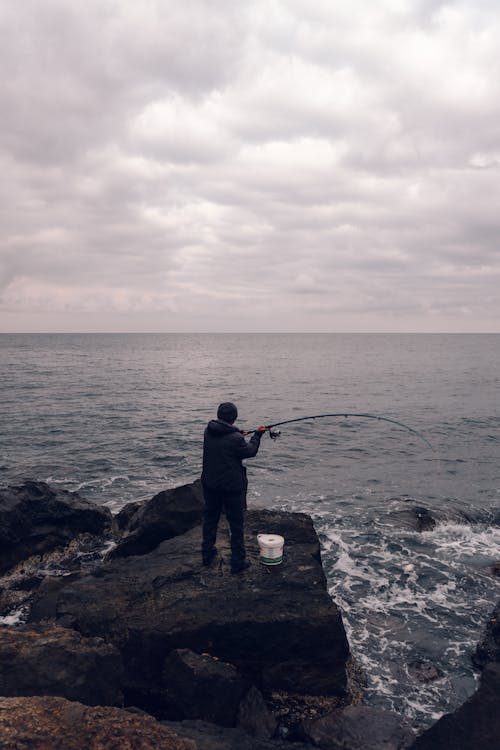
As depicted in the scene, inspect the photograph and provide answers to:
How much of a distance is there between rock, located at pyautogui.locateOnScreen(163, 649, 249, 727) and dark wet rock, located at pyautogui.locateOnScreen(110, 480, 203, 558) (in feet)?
13.8

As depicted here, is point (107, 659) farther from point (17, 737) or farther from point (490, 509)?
point (490, 509)

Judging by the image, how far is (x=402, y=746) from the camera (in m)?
6.16

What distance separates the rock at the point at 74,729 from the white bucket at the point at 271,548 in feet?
10.6

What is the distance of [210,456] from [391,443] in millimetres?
21687

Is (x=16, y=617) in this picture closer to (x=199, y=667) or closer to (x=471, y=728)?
(x=199, y=667)

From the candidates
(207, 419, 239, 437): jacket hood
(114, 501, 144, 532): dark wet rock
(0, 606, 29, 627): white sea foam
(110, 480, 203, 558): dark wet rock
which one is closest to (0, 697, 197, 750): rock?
(207, 419, 239, 437): jacket hood

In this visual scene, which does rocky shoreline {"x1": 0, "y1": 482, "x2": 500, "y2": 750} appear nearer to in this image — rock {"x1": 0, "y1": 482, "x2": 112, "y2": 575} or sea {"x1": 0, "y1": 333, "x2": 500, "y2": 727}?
sea {"x1": 0, "y1": 333, "x2": 500, "y2": 727}

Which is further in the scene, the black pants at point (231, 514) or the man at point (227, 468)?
the black pants at point (231, 514)

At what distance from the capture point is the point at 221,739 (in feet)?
17.5

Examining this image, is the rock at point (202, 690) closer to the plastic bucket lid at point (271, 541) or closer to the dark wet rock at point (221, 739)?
the dark wet rock at point (221, 739)

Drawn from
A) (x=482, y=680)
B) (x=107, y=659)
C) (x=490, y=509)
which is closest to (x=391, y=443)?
(x=490, y=509)

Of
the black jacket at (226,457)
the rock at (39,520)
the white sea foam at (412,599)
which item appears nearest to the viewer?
the black jacket at (226,457)

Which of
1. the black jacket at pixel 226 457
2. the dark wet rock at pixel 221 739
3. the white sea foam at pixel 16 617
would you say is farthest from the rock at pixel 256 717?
the white sea foam at pixel 16 617

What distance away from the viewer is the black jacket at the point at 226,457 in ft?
23.1
